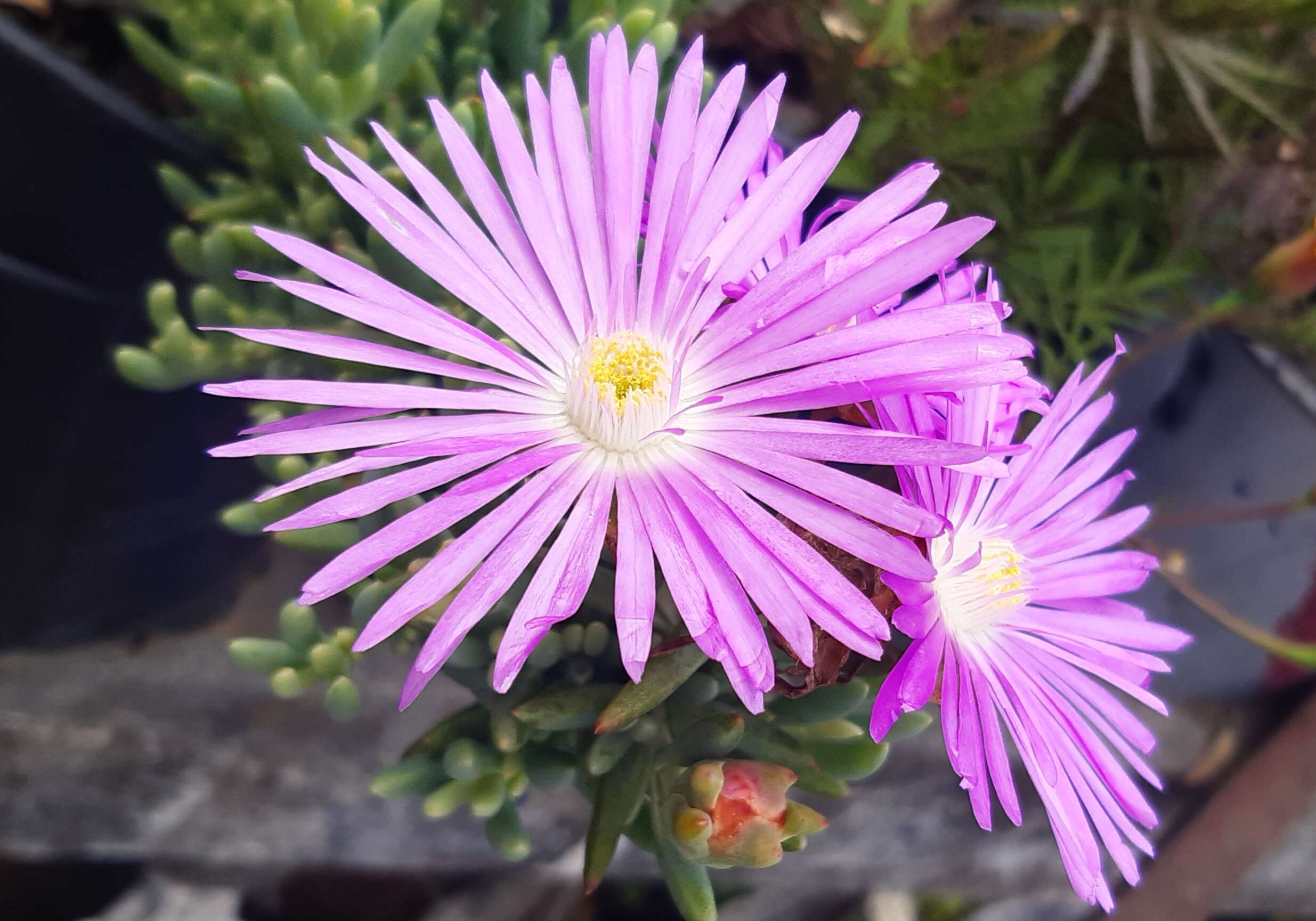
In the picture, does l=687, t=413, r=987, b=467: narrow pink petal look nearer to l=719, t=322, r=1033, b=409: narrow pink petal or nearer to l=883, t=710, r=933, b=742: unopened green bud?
l=719, t=322, r=1033, b=409: narrow pink petal

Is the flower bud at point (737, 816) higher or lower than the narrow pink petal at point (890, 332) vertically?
lower

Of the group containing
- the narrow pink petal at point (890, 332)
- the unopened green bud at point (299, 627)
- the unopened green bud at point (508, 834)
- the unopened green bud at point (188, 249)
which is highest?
the unopened green bud at point (188, 249)

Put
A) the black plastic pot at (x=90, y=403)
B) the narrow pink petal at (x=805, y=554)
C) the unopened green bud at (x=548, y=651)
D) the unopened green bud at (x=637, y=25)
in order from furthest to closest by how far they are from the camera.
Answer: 1. the black plastic pot at (x=90, y=403)
2. the unopened green bud at (x=637, y=25)
3. the unopened green bud at (x=548, y=651)
4. the narrow pink petal at (x=805, y=554)

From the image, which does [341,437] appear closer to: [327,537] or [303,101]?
[327,537]

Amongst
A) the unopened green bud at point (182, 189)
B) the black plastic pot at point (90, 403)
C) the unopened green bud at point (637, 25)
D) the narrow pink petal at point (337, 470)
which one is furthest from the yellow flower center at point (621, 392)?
the black plastic pot at point (90, 403)

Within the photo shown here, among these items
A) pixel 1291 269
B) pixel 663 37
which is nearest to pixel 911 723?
pixel 663 37

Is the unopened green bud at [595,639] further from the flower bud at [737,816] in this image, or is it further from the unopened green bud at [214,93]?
the unopened green bud at [214,93]
